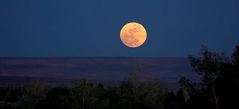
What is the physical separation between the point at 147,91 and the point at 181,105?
1360cm

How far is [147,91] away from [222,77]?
34.3 meters

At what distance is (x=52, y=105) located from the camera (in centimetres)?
6888

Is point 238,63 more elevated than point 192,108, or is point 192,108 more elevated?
point 238,63

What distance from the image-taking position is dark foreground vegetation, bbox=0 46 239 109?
2074 inches

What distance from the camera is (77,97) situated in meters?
65.1

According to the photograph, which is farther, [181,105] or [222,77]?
[181,105]

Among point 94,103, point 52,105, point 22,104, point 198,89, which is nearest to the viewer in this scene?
point 198,89

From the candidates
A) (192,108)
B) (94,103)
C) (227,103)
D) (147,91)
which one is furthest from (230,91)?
(147,91)

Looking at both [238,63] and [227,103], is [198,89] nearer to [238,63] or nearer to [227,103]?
[227,103]

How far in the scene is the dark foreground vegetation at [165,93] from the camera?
5269 centimetres

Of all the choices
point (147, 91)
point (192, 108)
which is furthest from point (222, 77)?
point (147, 91)

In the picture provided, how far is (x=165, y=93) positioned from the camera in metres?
88.3

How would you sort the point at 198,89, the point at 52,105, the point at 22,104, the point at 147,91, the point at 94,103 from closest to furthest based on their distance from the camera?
the point at 198,89
the point at 94,103
the point at 52,105
the point at 22,104
the point at 147,91

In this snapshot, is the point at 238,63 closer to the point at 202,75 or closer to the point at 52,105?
the point at 202,75
